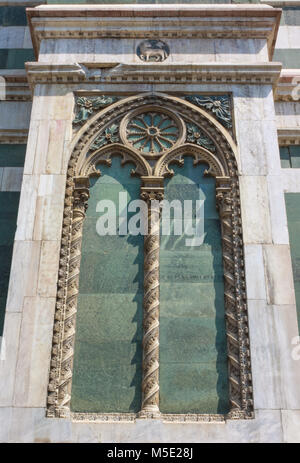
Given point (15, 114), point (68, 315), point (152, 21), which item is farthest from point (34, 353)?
point (152, 21)

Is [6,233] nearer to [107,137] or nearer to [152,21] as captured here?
[107,137]

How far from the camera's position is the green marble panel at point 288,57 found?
16266mm

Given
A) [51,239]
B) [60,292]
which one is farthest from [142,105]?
[60,292]

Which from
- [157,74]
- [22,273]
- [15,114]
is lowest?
[22,273]

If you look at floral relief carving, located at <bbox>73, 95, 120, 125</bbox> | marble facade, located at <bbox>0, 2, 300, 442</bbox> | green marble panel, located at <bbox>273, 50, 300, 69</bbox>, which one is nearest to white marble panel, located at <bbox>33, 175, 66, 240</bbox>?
marble facade, located at <bbox>0, 2, 300, 442</bbox>

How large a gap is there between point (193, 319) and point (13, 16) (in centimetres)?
1101

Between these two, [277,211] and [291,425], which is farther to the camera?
[277,211]

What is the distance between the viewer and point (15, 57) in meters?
16.5

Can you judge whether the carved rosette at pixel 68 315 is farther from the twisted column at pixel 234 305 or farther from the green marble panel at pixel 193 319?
the twisted column at pixel 234 305

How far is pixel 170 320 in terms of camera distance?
37.0 ft

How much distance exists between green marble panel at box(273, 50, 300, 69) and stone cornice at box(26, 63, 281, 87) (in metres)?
3.17

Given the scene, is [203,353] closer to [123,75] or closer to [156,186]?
[156,186]

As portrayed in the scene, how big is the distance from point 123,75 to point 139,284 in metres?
4.96

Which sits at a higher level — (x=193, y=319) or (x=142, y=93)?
(x=142, y=93)
